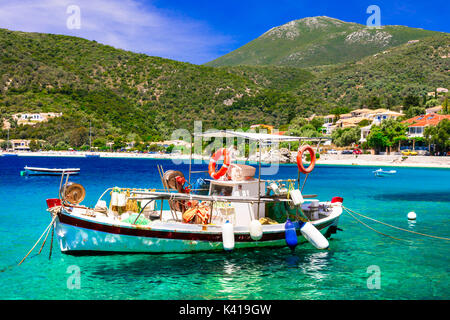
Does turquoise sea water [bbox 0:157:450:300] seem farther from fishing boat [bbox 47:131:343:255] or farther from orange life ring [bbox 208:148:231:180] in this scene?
orange life ring [bbox 208:148:231:180]

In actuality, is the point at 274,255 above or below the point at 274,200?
below

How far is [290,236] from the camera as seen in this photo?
1409 cm

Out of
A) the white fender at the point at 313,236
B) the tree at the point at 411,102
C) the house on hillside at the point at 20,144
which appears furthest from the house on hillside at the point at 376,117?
the house on hillside at the point at 20,144

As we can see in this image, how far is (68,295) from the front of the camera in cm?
1034

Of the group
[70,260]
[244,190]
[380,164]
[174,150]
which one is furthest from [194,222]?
[174,150]

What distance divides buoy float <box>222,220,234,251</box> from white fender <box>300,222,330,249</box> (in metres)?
3.00

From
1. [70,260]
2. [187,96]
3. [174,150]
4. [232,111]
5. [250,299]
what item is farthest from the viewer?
[187,96]

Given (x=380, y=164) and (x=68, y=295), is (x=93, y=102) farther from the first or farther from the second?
(x=68, y=295)

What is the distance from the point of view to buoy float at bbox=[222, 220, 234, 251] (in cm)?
1328

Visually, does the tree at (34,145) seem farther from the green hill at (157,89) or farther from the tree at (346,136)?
the tree at (346,136)

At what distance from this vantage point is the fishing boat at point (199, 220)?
1303 cm

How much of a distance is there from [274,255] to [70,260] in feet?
23.0

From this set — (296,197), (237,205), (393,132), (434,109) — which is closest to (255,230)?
(237,205)

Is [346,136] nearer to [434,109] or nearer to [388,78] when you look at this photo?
[434,109]
